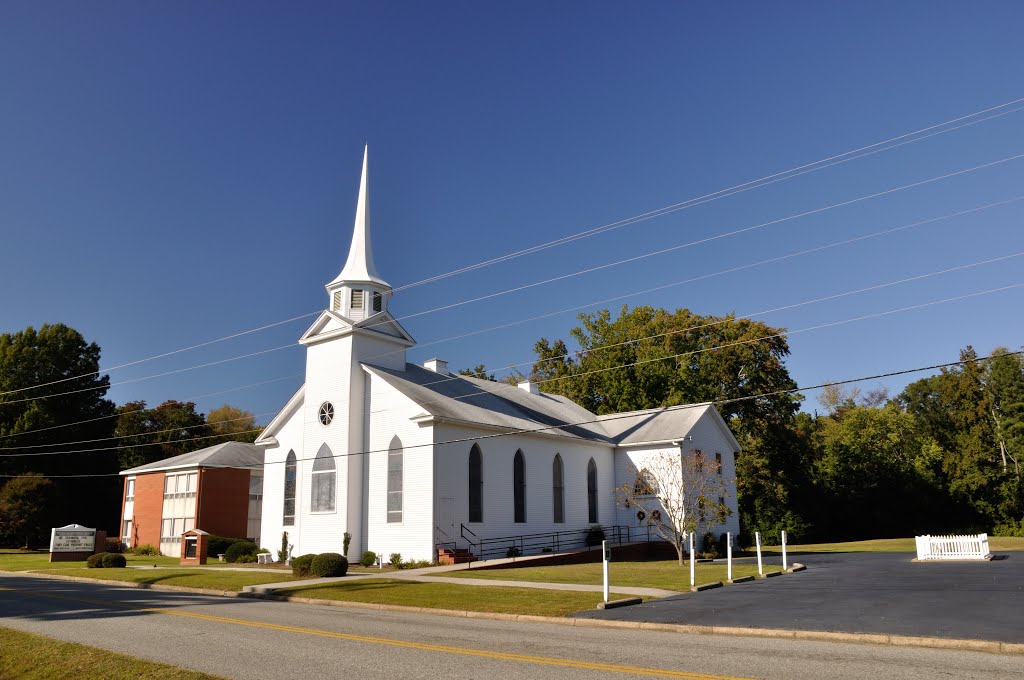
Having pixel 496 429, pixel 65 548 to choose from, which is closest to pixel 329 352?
pixel 496 429

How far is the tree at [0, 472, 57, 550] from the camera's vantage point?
54.8 metres

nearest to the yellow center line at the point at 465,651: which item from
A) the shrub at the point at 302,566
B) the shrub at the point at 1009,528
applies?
the shrub at the point at 302,566

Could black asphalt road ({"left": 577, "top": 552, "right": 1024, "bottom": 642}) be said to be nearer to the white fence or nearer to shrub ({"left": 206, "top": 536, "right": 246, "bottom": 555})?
the white fence

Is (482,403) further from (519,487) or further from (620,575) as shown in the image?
(620,575)

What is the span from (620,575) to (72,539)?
104 feet

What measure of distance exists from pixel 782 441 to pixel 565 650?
49931mm

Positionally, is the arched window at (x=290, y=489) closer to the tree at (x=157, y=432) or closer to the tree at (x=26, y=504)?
the tree at (x=26, y=504)

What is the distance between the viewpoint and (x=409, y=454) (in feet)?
Answer: 111

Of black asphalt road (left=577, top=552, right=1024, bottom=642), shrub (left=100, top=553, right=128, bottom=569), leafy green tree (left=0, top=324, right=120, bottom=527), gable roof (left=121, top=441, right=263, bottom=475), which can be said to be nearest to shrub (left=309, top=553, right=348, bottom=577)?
black asphalt road (left=577, top=552, right=1024, bottom=642)

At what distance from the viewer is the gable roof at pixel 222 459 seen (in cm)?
4838

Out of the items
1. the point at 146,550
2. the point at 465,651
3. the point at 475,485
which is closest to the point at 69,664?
the point at 465,651

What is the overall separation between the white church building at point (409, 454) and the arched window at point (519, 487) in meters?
0.06

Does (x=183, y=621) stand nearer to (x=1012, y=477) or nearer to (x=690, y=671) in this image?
(x=690, y=671)

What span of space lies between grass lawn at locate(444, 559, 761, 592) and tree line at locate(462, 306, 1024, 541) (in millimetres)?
24566
